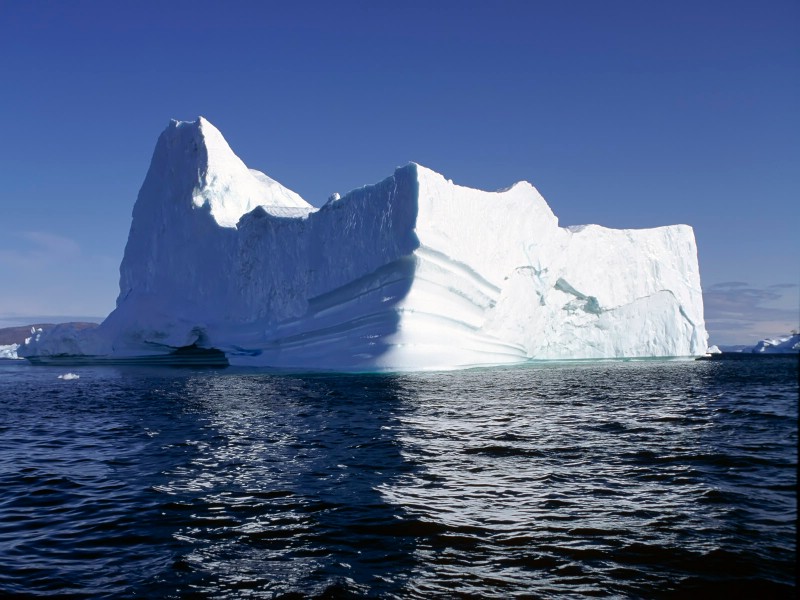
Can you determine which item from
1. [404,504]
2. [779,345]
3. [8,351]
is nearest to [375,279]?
[404,504]

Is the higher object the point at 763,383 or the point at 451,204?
the point at 451,204

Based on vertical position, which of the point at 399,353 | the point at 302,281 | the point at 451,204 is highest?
the point at 451,204

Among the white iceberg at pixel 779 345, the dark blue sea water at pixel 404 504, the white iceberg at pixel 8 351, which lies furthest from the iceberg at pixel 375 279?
the white iceberg at pixel 8 351

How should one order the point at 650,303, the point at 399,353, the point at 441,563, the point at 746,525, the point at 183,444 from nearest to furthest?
the point at 441,563 → the point at 746,525 → the point at 183,444 → the point at 399,353 → the point at 650,303

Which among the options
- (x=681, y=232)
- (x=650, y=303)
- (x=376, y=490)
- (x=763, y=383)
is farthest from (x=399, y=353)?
(x=681, y=232)

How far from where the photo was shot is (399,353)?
776 inches

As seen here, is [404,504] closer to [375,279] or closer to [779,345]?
[375,279]

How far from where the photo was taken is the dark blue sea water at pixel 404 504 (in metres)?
3.76

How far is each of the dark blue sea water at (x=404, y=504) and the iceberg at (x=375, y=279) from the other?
10.7 metres

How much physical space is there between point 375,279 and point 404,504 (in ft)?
55.1

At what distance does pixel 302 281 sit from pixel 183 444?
1626cm

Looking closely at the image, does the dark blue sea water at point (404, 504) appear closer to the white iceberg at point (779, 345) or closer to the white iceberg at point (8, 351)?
the white iceberg at point (779, 345)

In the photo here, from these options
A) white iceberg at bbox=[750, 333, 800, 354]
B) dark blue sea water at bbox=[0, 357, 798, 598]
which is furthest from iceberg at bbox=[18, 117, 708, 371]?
white iceberg at bbox=[750, 333, 800, 354]

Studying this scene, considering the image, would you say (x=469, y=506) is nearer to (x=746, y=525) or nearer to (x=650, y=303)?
(x=746, y=525)
